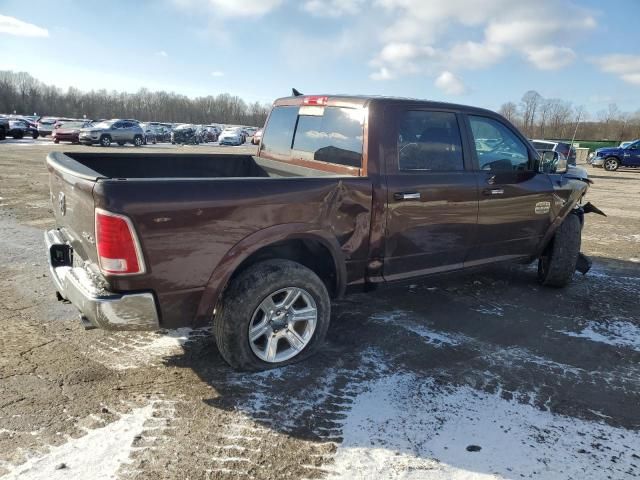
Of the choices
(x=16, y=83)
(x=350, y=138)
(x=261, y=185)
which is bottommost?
(x=261, y=185)

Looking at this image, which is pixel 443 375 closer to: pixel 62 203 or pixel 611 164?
pixel 62 203

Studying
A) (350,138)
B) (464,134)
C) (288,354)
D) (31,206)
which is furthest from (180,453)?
(31,206)

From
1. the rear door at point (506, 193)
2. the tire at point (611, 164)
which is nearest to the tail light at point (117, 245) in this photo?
the rear door at point (506, 193)

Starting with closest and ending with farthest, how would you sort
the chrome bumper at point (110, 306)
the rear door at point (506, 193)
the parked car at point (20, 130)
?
the chrome bumper at point (110, 306) < the rear door at point (506, 193) < the parked car at point (20, 130)

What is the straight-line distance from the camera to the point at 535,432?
9.03ft

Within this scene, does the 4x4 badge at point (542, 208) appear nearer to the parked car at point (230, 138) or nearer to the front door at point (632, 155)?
the front door at point (632, 155)

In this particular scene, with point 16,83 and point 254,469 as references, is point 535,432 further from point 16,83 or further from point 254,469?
point 16,83

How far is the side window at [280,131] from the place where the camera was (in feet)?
14.9

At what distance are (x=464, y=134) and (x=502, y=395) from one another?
7.32 ft

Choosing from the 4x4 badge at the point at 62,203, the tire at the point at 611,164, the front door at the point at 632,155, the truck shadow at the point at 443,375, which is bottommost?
the truck shadow at the point at 443,375

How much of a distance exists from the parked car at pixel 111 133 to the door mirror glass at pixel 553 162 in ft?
91.6

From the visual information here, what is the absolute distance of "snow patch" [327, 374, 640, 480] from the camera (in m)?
2.43

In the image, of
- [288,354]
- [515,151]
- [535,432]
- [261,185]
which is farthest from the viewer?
[515,151]

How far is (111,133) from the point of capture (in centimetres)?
2839
